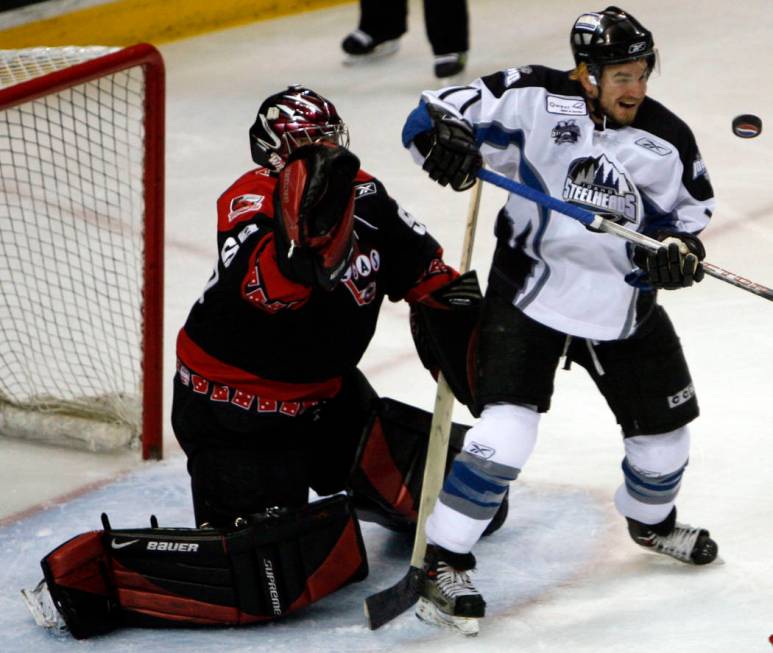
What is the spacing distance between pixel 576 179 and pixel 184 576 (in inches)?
38.8

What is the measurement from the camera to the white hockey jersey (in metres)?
2.71

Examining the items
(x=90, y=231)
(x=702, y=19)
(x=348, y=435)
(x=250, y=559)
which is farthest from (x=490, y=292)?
(x=702, y=19)

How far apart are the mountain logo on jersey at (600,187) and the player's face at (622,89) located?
0.08m

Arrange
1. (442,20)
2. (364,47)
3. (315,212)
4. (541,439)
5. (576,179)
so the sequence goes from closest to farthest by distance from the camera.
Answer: (315,212), (576,179), (541,439), (442,20), (364,47)

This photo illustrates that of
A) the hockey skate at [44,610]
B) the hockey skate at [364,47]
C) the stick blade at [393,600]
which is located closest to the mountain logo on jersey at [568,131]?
the stick blade at [393,600]

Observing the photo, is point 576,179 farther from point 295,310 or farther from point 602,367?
point 295,310

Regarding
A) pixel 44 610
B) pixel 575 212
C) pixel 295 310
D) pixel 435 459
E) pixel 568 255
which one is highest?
pixel 575 212

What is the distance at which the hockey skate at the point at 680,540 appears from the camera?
301 cm

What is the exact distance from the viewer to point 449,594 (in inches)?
110

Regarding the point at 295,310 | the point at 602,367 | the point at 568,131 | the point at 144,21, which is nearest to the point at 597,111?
the point at 568,131

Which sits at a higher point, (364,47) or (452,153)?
(452,153)

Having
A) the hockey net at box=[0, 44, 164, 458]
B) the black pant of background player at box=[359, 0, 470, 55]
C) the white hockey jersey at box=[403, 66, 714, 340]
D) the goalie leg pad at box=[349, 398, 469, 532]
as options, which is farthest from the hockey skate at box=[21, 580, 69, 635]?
the black pant of background player at box=[359, 0, 470, 55]

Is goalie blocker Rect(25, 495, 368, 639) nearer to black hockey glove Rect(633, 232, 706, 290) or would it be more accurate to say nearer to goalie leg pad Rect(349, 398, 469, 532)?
goalie leg pad Rect(349, 398, 469, 532)

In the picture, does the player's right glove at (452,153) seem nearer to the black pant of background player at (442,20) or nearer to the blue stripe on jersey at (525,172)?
the blue stripe on jersey at (525,172)
